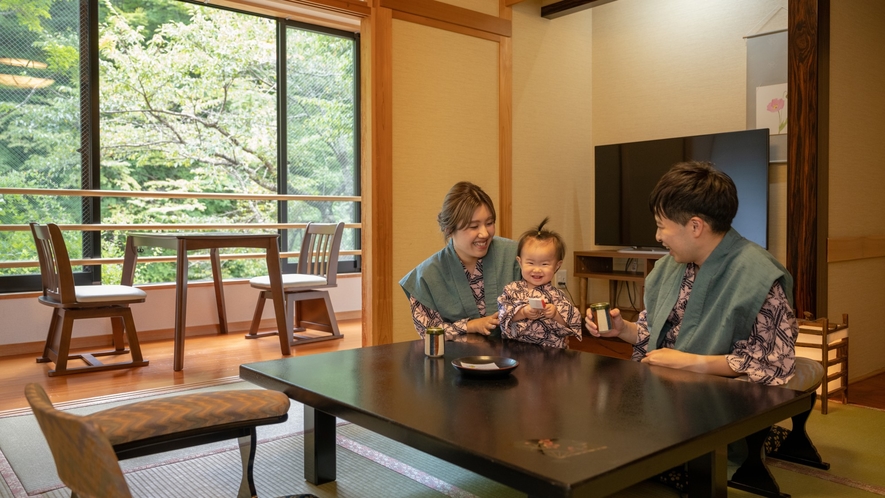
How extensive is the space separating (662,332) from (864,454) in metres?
0.92

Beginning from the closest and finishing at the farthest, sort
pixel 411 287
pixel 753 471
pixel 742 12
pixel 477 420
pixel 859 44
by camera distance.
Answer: pixel 477 420
pixel 753 471
pixel 411 287
pixel 859 44
pixel 742 12

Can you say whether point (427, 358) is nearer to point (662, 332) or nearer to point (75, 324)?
point (662, 332)

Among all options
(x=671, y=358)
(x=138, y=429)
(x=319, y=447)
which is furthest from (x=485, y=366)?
(x=138, y=429)

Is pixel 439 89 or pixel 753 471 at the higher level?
pixel 439 89

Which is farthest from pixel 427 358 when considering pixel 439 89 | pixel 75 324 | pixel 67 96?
pixel 67 96

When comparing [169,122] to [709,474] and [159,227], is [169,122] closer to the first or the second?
[159,227]

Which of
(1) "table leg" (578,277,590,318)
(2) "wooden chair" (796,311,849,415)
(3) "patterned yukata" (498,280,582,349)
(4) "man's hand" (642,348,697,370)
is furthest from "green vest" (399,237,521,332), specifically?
(1) "table leg" (578,277,590,318)

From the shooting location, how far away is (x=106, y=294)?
3.78 metres

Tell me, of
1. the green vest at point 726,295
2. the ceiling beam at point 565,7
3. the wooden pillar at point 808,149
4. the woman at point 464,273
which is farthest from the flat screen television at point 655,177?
the green vest at point 726,295

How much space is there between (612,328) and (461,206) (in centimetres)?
70

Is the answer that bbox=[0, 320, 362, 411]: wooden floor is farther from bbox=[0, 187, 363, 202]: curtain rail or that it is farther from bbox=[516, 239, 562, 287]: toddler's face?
bbox=[516, 239, 562, 287]: toddler's face

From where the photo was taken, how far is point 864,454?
2.39 meters

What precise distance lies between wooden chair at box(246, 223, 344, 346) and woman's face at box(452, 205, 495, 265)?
2.15 meters

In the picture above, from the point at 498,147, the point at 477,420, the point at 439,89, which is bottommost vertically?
the point at 477,420
